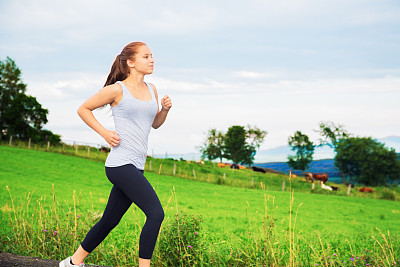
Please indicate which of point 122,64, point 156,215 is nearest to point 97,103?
point 122,64

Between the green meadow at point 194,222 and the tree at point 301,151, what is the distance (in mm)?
29843

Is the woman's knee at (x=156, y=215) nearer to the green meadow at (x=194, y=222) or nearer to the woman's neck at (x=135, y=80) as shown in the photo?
the green meadow at (x=194, y=222)

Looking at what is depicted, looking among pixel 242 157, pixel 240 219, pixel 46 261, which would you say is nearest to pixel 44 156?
pixel 240 219

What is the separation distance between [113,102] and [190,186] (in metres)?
23.5

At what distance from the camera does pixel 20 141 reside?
140 ft

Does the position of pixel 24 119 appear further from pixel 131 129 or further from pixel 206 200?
pixel 131 129

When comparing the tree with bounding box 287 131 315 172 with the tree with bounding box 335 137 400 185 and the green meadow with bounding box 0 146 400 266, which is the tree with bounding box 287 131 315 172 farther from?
the green meadow with bounding box 0 146 400 266

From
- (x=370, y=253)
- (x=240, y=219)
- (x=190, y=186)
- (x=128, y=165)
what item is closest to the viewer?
(x=128, y=165)

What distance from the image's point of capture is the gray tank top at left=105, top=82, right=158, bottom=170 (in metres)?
3.82

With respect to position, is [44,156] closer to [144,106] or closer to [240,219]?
[240,219]

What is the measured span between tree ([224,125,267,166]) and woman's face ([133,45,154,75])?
6865 centimetres

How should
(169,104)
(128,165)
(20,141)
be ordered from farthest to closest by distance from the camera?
(20,141) < (169,104) < (128,165)

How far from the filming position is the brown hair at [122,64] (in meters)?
4.07

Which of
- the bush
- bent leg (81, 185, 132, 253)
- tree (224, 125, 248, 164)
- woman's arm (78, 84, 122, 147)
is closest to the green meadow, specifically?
the bush
